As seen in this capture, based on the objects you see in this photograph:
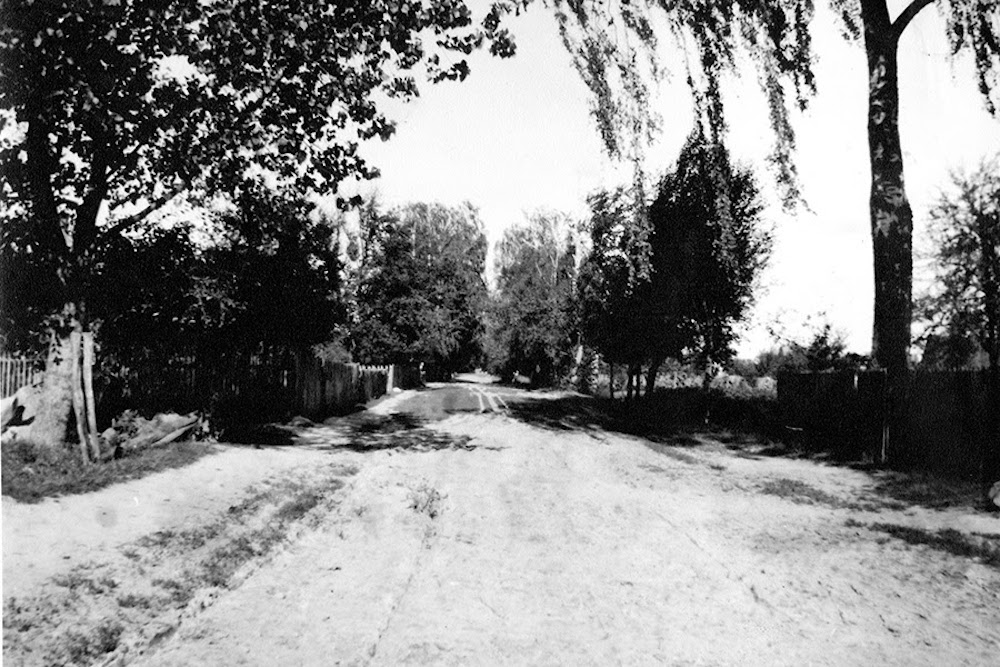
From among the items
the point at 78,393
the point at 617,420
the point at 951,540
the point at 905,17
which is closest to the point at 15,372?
the point at 78,393

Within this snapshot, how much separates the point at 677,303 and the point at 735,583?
16.5 m

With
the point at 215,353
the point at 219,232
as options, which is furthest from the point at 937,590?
the point at 219,232

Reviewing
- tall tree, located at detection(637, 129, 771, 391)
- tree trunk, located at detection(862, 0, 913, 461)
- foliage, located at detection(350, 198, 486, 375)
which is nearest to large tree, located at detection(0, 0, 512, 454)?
tree trunk, located at detection(862, 0, 913, 461)

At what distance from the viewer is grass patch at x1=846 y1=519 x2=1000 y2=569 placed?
19.3 feet

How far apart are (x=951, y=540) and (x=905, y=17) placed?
11816 mm

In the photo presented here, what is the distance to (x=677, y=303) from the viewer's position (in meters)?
20.5

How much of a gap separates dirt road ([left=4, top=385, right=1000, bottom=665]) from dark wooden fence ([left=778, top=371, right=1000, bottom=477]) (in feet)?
10.1

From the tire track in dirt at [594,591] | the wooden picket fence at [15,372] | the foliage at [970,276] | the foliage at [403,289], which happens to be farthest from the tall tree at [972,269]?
the foliage at [403,289]

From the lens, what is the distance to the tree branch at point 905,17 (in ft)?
40.9

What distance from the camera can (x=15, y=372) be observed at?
1034cm

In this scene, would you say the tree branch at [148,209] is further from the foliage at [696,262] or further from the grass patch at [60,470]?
the foliage at [696,262]

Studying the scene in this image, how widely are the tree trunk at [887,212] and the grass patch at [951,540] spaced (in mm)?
6120

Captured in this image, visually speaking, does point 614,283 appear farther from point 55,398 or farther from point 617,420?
point 55,398

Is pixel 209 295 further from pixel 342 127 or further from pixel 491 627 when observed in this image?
pixel 491 627
